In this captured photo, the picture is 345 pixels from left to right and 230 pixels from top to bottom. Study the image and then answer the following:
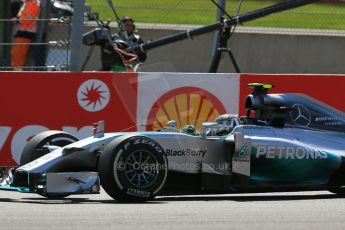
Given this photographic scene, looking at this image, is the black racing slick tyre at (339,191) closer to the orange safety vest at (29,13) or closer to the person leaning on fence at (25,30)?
the person leaning on fence at (25,30)

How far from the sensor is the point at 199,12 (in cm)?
1834

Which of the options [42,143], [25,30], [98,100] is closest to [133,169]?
[42,143]

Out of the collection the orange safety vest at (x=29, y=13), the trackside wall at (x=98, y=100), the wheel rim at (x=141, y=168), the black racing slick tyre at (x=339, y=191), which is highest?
the orange safety vest at (x=29, y=13)

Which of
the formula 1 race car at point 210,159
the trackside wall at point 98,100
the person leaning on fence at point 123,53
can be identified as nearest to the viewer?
the formula 1 race car at point 210,159

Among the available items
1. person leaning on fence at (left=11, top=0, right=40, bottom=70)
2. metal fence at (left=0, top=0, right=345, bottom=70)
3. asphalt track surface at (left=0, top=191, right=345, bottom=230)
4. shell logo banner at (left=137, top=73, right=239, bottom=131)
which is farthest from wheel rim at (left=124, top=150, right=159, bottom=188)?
metal fence at (left=0, top=0, right=345, bottom=70)

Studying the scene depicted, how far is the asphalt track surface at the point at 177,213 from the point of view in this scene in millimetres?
8344

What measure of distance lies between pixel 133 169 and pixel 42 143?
5.27 ft

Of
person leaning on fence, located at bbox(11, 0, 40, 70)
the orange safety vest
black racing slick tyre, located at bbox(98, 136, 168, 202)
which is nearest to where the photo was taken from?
black racing slick tyre, located at bbox(98, 136, 168, 202)

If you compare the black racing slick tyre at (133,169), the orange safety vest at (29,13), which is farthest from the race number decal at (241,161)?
the orange safety vest at (29,13)

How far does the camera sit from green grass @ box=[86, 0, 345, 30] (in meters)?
18.3

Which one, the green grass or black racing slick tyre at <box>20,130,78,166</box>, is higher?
the green grass

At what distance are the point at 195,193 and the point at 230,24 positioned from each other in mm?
6012

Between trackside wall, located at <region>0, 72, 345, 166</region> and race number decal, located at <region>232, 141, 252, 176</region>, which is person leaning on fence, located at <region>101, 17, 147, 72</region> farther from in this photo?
race number decal, located at <region>232, 141, 252, 176</region>

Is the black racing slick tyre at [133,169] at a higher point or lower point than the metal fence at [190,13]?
lower
